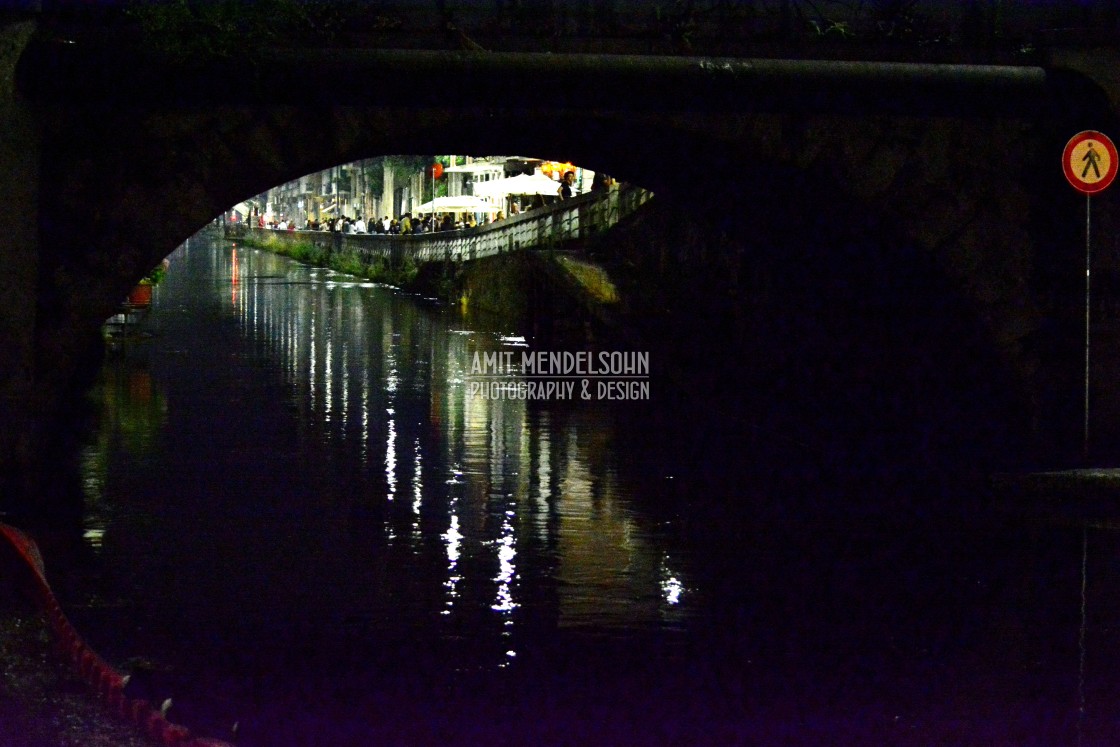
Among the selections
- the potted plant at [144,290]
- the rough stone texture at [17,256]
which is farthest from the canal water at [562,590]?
the potted plant at [144,290]

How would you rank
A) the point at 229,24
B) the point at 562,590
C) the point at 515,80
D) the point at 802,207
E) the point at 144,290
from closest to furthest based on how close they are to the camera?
the point at 562,590, the point at 229,24, the point at 515,80, the point at 802,207, the point at 144,290

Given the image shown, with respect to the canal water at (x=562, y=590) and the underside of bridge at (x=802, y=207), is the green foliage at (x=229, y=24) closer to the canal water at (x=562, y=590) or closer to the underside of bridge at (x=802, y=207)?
the underside of bridge at (x=802, y=207)

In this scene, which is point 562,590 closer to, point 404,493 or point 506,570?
point 506,570

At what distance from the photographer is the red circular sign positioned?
14906 millimetres

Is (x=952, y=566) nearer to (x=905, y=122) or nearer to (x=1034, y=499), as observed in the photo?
(x=1034, y=499)

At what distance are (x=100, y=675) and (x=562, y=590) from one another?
3.61 metres

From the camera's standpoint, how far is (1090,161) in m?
15.0

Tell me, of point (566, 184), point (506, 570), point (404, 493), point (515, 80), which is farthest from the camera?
point (566, 184)

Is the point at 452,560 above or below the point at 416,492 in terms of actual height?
below

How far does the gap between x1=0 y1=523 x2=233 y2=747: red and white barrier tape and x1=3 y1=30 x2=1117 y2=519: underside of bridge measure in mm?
4097

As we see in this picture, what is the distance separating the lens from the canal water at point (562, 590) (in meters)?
7.99

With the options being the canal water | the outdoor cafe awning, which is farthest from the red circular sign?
the outdoor cafe awning

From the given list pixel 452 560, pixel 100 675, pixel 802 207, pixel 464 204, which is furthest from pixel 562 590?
pixel 464 204

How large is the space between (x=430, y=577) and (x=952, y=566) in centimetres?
367
